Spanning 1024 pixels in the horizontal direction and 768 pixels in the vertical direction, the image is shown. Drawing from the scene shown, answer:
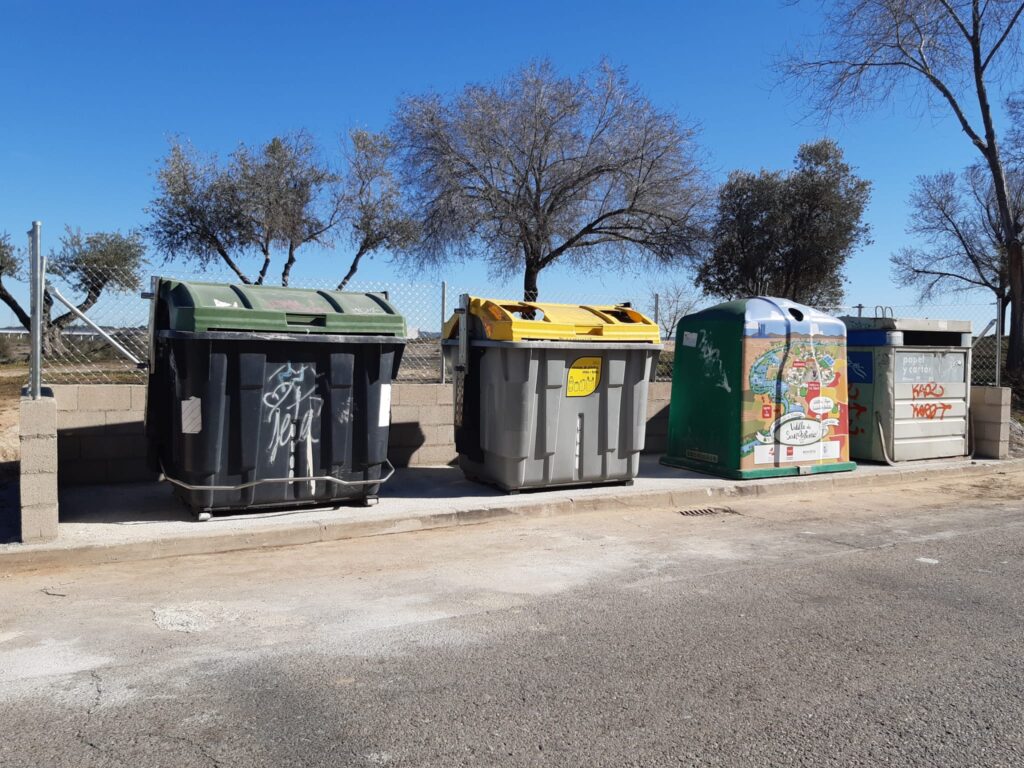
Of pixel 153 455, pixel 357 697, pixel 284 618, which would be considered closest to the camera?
pixel 357 697

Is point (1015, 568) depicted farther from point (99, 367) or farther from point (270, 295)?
point (99, 367)

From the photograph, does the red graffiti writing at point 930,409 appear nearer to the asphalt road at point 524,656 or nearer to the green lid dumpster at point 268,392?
the asphalt road at point 524,656

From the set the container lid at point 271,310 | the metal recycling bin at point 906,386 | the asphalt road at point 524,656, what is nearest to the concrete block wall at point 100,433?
the container lid at point 271,310

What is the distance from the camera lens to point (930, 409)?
10.5 metres

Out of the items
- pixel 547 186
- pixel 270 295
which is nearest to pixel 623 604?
pixel 270 295

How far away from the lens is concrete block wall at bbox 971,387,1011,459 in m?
11.1

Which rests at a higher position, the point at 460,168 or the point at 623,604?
the point at 460,168

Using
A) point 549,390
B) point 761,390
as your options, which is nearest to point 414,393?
point 549,390

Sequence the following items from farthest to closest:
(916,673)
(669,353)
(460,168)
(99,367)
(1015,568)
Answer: (460,168) → (669,353) → (99,367) → (1015,568) → (916,673)

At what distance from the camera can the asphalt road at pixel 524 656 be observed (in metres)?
3.06

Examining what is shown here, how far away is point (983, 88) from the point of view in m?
16.7

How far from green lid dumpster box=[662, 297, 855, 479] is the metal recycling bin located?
2.98 feet

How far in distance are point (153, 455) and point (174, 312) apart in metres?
1.48

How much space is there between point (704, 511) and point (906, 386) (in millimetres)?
3928
